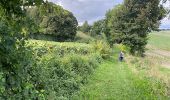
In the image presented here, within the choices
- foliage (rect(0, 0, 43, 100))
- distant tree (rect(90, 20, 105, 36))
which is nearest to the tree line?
distant tree (rect(90, 20, 105, 36))

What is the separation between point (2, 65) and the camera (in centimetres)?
872

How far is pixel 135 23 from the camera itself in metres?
58.7

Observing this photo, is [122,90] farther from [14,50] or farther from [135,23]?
[135,23]

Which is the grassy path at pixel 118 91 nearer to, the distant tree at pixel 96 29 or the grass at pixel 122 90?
the grass at pixel 122 90

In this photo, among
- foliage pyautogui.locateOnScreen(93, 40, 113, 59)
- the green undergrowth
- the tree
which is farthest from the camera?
the tree

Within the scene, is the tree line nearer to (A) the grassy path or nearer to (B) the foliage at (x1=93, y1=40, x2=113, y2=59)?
(B) the foliage at (x1=93, y1=40, x2=113, y2=59)

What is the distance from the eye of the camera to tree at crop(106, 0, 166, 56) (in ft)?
190

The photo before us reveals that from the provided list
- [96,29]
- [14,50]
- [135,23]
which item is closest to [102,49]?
[135,23]

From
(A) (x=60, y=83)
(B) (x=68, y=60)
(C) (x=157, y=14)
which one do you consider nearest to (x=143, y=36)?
(C) (x=157, y=14)

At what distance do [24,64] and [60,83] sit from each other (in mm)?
7226

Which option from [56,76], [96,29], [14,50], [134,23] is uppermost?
[14,50]

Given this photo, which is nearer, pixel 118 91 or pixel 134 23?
pixel 118 91

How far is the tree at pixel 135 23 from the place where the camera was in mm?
57844

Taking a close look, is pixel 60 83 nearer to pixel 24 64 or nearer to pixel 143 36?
pixel 24 64
